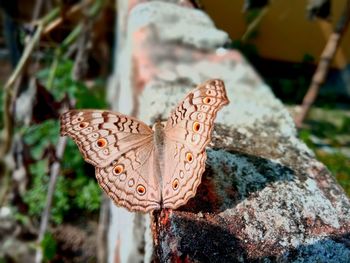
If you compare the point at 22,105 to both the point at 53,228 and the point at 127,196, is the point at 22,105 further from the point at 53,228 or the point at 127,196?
the point at 127,196

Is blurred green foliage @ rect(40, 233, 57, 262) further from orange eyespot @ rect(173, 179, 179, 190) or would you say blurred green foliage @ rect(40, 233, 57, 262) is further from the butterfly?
orange eyespot @ rect(173, 179, 179, 190)

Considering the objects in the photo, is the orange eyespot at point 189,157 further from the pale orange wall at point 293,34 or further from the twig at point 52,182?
the pale orange wall at point 293,34

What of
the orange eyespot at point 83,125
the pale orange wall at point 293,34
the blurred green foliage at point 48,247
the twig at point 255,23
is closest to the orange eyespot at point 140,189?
the orange eyespot at point 83,125

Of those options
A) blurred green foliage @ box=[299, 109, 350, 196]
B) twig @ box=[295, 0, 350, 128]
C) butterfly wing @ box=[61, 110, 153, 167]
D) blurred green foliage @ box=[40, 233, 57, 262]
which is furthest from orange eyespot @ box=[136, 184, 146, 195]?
twig @ box=[295, 0, 350, 128]

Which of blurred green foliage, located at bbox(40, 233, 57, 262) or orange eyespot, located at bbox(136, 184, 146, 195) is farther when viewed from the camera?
blurred green foliage, located at bbox(40, 233, 57, 262)

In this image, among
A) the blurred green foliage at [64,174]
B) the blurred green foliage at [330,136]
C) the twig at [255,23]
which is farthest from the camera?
the twig at [255,23]

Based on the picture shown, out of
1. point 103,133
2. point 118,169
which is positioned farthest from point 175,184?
point 103,133
